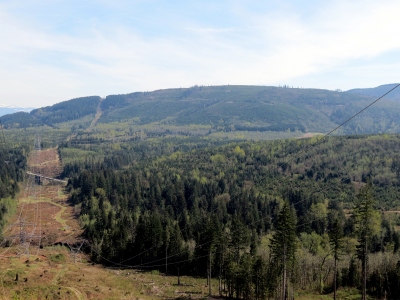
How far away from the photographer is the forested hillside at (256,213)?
5666cm

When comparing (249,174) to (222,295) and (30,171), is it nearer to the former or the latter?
(222,295)

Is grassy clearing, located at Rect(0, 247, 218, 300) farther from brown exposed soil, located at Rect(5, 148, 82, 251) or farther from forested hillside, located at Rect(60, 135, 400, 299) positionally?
brown exposed soil, located at Rect(5, 148, 82, 251)

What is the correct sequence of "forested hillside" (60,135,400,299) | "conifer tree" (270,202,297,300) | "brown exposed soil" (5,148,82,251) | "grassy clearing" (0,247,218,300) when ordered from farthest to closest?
"brown exposed soil" (5,148,82,251)
"forested hillside" (60,135,400,299)
"conifer tree" (270,202,297,300)
"grassy clearing" (0,247,218,300)

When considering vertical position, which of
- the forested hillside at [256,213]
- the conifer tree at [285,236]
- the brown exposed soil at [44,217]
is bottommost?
the brown exposed soil at [44,217]

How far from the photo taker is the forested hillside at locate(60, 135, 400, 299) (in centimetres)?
5666

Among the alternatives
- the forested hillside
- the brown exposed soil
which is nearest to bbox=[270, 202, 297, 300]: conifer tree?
the forested hillside

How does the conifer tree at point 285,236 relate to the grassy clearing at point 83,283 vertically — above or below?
above

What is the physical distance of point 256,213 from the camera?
104 metres

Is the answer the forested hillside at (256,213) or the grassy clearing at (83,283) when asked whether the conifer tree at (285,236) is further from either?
the grassy clearing at (83,283)

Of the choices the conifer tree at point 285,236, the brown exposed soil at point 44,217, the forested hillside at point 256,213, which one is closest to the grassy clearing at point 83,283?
the forested hillside at point 256,213

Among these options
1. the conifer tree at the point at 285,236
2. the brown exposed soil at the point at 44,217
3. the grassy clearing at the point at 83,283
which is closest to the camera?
the grassy clearing at the point at 83,283

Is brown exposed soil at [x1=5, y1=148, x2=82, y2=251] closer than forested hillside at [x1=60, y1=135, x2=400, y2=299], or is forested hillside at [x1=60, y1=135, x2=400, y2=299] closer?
forested hillside at [x1=60, y1=135, x2=400, y2=299]

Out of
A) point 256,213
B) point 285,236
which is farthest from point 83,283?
point 256,213

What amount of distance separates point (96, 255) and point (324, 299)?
53488 millimetres
